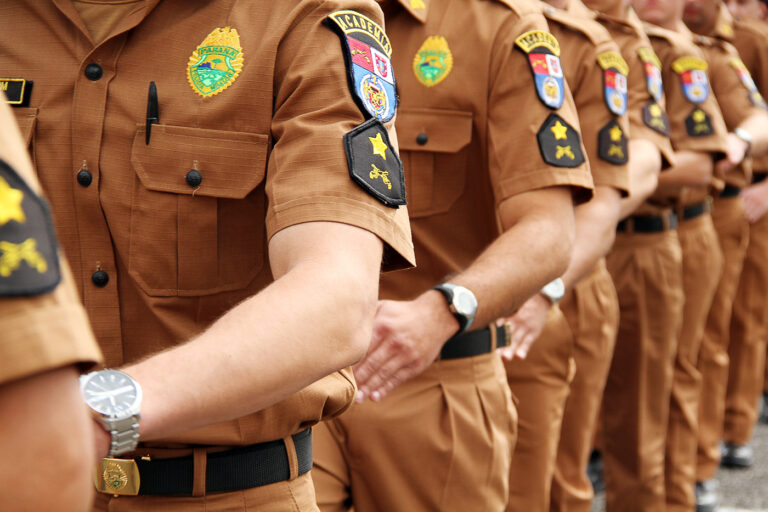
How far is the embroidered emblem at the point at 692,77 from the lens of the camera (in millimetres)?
4727

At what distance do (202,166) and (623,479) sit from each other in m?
3.46

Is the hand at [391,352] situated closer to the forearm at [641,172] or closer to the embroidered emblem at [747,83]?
the forearm at [641,172]

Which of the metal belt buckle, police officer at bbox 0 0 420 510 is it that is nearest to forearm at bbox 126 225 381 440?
police officer at bbox 0 0 420 510

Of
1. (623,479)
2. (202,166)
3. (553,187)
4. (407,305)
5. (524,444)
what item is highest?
(202,166)

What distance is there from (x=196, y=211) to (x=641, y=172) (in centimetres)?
250

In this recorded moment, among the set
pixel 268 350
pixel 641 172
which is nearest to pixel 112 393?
pixel 268 350

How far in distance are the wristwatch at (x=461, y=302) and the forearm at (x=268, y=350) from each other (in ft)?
3.10

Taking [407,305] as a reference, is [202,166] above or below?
above

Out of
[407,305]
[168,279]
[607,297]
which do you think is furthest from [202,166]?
[607,297]

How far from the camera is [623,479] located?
15.2 ft

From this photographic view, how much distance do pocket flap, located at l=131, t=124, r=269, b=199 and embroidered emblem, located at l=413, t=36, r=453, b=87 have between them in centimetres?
122

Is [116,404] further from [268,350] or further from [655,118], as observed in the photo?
[655,118]

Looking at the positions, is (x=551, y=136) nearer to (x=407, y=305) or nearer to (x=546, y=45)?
(x=546, y=45)

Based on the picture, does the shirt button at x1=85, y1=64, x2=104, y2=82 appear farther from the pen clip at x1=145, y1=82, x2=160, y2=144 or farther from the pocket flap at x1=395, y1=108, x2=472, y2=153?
the pocket flap at x1=395, y1=108, x2=472, y2=153
